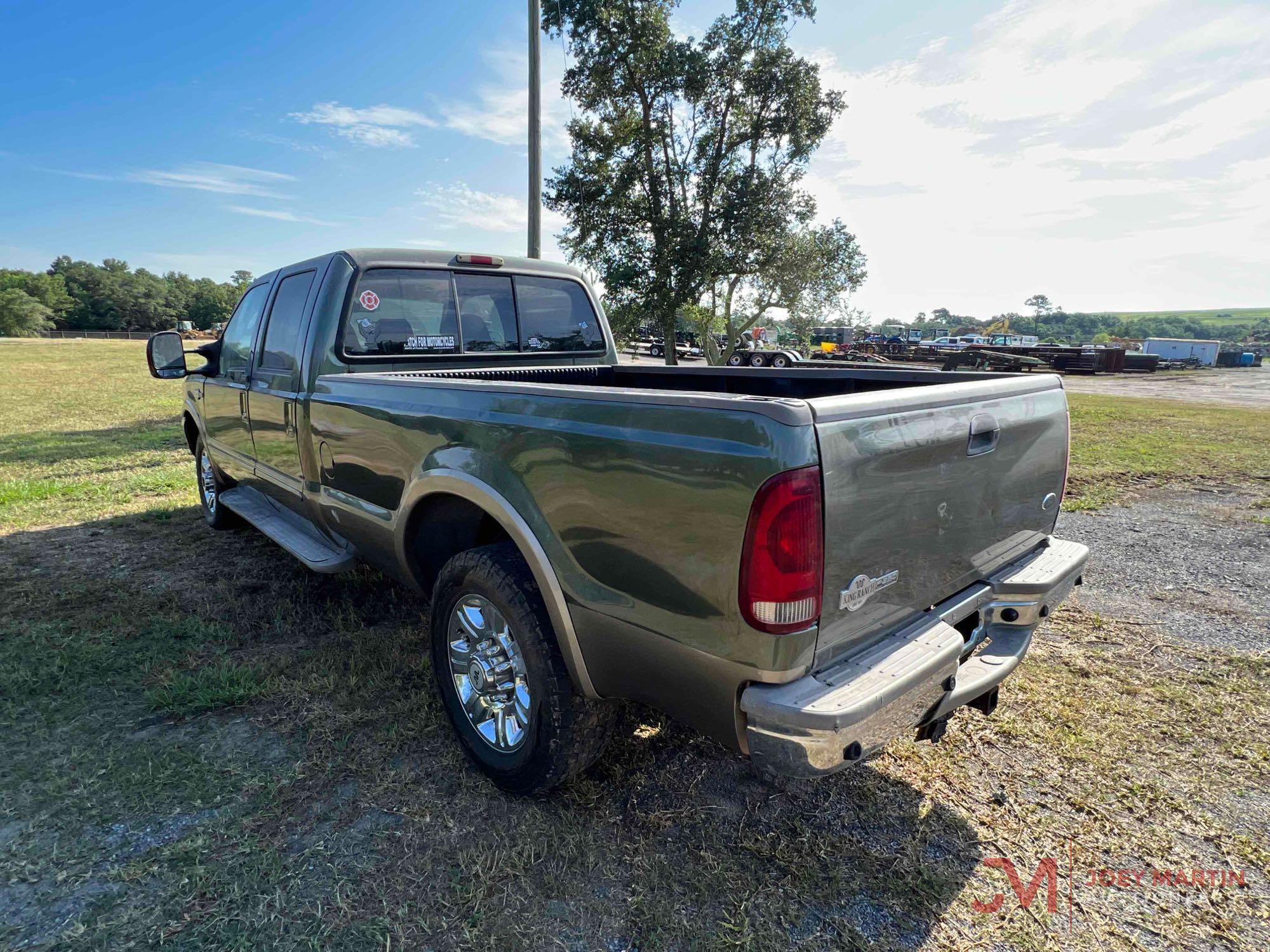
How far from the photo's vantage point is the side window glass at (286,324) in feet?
12.5

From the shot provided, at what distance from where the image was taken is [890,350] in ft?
149

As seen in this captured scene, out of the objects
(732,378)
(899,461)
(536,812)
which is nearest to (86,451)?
(732,378)

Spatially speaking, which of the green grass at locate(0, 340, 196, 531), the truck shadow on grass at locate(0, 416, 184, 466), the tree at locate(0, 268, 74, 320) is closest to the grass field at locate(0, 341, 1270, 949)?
the green grass at locate(0, 340, 196, 531)

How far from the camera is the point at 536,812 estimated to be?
2455 mm

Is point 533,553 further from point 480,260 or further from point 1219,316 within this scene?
point 1219,316

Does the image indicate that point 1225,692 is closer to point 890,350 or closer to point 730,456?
point 730,456

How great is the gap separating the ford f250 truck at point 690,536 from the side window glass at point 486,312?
1.28ft

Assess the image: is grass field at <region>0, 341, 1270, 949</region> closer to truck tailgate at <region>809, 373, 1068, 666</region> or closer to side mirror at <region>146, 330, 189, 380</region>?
truck tailgate at <region>809, 373, 1068, 666</region>

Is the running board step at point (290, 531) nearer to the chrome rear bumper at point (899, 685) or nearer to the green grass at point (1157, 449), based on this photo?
the chrome rear bumper at point (899, 685)

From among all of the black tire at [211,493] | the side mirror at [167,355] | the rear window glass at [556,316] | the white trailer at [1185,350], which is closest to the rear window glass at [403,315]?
A: the rear window glass at [556,316]

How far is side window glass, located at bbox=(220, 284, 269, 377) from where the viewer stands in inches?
175

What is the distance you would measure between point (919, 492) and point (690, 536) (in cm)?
71

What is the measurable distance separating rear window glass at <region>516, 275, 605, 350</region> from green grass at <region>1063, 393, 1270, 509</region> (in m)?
5.18

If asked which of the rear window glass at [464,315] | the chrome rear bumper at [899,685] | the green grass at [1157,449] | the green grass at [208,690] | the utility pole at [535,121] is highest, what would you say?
the utility pole at [535,121]
